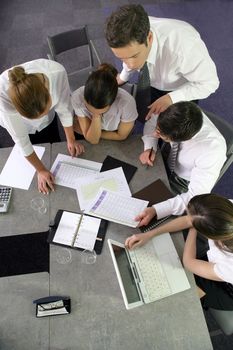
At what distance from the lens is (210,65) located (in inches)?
66.6

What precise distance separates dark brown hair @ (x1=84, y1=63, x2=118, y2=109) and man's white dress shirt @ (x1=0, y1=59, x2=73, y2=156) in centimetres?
21

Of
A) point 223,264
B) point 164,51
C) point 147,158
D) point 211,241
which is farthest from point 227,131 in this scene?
point 223,264

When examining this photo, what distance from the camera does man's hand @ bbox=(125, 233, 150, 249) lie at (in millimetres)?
1403

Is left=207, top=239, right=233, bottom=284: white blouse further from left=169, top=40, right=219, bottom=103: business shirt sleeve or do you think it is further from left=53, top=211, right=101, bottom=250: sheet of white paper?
left=169, top=40, right=219, bottom=103: business shirt sleeve

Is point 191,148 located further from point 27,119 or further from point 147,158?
point 27,119

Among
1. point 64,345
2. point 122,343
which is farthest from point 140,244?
point 64,345

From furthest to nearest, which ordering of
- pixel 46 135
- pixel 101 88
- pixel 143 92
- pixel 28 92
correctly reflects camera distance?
1. pixel 143 92
2. pixel 46 135
3. pixel 101 88
4. pixel 28 92

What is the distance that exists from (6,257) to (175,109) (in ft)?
3.68

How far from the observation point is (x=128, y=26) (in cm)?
138

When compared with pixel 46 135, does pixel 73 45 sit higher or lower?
higher

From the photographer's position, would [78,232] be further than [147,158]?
No

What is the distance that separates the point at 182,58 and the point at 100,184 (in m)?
0.87

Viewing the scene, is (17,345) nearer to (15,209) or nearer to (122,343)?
(122,343)

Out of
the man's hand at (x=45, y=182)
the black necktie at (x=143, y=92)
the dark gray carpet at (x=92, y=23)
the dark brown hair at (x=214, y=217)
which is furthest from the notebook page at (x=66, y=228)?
the dark gray carpet at (x=92, y=23)
